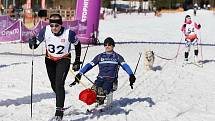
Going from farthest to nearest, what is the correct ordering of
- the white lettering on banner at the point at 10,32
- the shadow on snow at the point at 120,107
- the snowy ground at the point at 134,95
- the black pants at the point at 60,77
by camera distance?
the white lettering on banner at the point at 10,32 → the snowy ground at the point at 134,95 → the shadow on snow at the point at 120,107 → the black pants at the point at 60,77

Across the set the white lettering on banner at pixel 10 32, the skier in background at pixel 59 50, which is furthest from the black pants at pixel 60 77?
the white lettering on banner at pixel 10 32

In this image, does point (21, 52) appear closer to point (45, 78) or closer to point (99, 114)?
point (45, 78)

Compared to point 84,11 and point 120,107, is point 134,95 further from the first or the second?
point 84,11

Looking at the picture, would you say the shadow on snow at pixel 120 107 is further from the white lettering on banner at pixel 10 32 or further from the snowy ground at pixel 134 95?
the white lettering on banner at pixel 10 32

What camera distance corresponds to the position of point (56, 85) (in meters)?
7.59

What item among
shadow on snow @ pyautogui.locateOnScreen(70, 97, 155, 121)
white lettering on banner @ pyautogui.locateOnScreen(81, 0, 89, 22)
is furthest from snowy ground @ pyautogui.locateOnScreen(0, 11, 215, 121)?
white lettering on banner @ pyautogui.locateOnScreen(81, 0, 89, 22)

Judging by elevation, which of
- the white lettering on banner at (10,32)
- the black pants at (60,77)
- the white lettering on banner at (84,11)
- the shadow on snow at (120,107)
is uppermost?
the white lettering on banner at (84,11)

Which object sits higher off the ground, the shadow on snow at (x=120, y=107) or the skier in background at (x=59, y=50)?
the skier in background at (x=59, y=50)

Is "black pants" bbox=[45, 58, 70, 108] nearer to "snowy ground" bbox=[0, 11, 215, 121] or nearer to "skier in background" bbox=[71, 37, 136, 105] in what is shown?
"snowy ground" bbox=[0, 11, 215, 121]

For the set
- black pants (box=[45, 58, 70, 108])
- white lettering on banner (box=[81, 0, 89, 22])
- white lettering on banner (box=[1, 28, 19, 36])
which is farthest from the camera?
white lettering on banner (box=[81, 0, 89, 22])

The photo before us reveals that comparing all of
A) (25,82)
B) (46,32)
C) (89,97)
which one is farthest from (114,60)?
(25,82)

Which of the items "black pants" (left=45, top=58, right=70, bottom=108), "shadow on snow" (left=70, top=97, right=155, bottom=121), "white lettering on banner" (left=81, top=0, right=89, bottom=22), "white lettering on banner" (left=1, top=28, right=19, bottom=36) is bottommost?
"shadow on snow" (left=70, top=97, right=155, bottom=121)

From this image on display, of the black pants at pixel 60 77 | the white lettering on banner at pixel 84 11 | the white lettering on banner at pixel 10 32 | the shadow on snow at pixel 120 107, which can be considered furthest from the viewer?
the white lettering on banner at pixel 84 11

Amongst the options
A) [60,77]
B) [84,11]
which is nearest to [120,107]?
[60,77]
